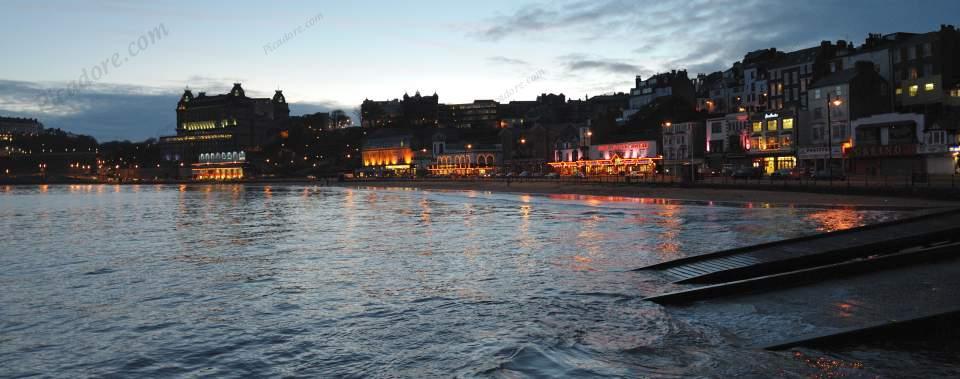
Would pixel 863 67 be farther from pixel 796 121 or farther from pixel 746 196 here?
pixel 746 196

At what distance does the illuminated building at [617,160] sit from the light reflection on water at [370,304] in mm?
75830

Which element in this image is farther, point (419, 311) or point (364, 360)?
point (419, 311)

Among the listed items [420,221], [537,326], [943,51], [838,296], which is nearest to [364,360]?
[537,326]

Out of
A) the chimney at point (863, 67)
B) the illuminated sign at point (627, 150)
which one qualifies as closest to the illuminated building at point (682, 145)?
the illuminated sign at point (627, 150)

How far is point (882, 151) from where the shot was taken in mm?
73875

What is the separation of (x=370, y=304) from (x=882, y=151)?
7313cm

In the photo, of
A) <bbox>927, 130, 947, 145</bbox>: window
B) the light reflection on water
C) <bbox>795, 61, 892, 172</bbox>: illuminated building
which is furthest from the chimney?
the light reflection on water

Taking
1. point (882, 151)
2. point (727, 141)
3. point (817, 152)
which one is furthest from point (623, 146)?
point (882, 151)

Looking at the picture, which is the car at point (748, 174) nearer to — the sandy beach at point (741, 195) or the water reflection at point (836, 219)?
the sandy beach at point (741, 195)

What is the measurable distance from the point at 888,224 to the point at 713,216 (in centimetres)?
2162

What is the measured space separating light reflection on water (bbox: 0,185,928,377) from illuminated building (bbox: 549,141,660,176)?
7583cm

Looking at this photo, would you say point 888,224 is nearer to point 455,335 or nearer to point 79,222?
point 455,335

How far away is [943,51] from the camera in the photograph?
78250 mm

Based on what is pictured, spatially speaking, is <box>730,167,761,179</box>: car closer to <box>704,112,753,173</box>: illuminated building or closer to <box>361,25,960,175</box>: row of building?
<box>361,25,960,175</box>: row of building
